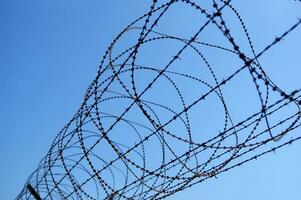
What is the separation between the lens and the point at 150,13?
169 inches

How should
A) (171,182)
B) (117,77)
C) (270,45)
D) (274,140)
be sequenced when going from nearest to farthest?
(270,45) < (274,140) < (117,77) < (171,182)

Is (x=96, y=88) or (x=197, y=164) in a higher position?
(x=96, y=88)

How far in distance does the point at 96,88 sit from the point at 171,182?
4.89 ft

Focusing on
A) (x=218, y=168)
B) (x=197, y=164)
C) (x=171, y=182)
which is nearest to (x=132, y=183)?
(x=171, y=182)

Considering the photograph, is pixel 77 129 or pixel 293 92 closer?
pixel 293 92

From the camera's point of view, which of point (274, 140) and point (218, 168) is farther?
point (218, 168)

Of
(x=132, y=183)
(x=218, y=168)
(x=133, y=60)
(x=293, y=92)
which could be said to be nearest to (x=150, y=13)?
(x=133, y=60)

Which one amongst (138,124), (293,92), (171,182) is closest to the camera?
(293,92)

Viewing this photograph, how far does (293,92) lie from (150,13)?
1569mm

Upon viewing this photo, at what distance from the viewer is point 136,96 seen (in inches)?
185

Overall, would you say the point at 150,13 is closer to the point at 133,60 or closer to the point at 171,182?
the point at 133,60

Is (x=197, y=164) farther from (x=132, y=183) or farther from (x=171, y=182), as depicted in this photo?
(x=132, y=183)

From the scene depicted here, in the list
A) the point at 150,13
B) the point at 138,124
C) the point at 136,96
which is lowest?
the point at 136,96

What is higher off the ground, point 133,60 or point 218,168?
point 133,60
